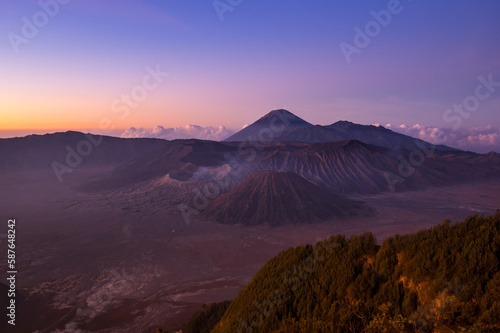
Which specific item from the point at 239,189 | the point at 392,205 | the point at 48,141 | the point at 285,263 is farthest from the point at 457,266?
the point at 48,141

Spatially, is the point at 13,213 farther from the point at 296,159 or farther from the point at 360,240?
the point at 296,159

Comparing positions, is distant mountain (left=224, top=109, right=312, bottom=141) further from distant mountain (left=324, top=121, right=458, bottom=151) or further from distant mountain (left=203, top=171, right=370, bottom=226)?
distant mountain (left=203, top=171, right=370, bottom=226)

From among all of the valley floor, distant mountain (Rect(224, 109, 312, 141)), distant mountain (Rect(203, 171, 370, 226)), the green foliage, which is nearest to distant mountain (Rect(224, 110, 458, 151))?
distant mountain (Rect(224, 109, 312, 141))

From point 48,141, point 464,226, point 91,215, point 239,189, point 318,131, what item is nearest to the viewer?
point 464,226

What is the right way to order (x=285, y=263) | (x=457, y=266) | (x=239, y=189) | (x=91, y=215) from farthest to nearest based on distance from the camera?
1. (x=239, y=189)
2. (x=91, y=215)
3. (x=285, y=263)
4. (x=457, y=266)

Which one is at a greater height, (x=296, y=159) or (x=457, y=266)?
(x=296, y=159)

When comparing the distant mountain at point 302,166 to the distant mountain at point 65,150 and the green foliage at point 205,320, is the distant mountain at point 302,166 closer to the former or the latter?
the distant mountain at point 65,150

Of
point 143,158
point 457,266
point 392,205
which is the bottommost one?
point 392,205
